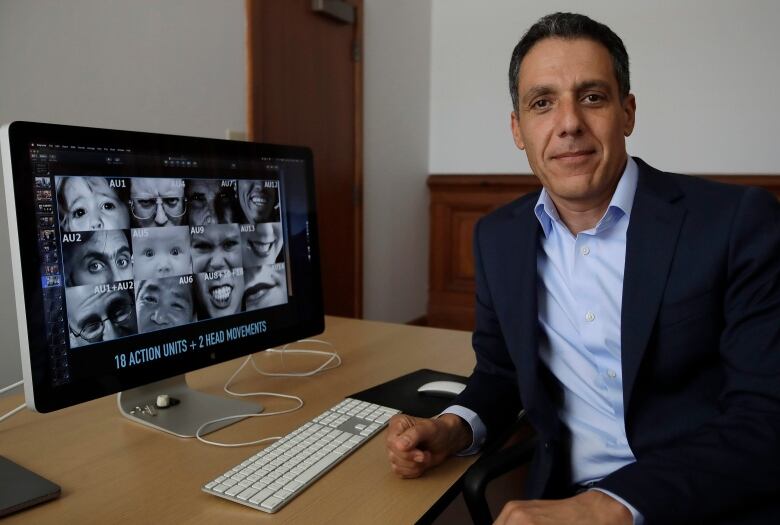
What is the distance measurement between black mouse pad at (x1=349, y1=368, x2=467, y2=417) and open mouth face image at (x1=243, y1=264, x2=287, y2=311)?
259 mm

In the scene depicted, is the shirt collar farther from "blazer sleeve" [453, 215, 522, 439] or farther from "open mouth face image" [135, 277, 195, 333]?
"open mouth face image" [135, 277, 195, 333]

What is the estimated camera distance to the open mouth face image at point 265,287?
1241mm

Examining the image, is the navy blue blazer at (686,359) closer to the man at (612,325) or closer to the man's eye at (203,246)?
the man at (612,325)

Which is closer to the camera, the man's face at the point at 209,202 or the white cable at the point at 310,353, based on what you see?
the man's face at the point at 209,202

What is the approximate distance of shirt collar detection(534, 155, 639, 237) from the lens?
1.18 metres

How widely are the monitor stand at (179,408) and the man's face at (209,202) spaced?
1.06 feet

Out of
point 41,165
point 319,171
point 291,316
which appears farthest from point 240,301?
point 319,171

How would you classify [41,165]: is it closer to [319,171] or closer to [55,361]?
[55,361]

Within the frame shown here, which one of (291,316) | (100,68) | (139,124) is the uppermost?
(100,68)

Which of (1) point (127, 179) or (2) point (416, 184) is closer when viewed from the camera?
(1) point (127, 179)

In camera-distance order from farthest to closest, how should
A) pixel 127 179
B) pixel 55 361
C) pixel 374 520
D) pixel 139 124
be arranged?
pixel 139 124
pixel 127 179
pixel 55 361
pixel 374 520

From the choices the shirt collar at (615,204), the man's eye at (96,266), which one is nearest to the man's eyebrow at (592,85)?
the shirt collar at (615,204)

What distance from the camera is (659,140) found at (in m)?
3.94

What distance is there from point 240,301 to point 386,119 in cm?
297
